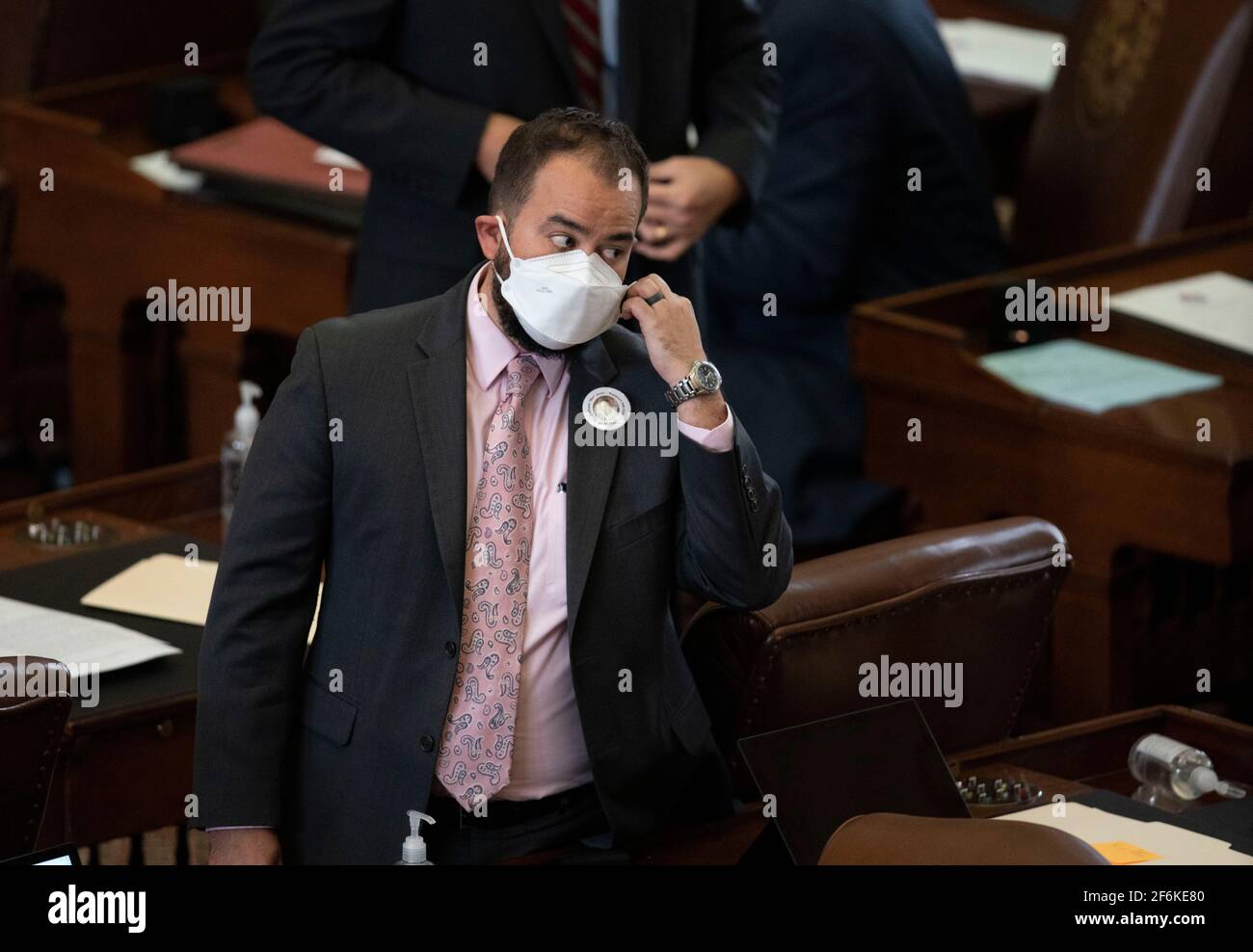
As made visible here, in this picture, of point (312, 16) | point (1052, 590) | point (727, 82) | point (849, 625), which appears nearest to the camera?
point (849, 625)

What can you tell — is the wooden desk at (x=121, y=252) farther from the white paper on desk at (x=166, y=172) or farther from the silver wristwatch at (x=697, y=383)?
the silver wristwatch at (x=697, y=383)

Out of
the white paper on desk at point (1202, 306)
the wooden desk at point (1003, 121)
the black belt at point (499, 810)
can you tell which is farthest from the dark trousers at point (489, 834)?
the wooden desk at point (1003, 121)

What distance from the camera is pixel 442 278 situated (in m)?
3.06

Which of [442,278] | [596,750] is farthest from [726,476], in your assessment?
[442,278]

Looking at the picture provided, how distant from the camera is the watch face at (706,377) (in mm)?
2141

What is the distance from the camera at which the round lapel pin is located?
7.18 ft

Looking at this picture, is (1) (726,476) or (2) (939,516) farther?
(2) (939,516)

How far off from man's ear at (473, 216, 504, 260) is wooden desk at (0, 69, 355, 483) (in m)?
2.14

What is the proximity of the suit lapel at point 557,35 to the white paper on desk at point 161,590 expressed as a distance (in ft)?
2.82

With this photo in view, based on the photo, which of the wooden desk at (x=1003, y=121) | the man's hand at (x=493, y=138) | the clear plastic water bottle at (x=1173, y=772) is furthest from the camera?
the wooden desk at (x=1003, y=121)

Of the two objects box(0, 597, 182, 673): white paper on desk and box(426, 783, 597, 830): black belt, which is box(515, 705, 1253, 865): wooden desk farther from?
box(0, 597, 182, 673): white paper on desk

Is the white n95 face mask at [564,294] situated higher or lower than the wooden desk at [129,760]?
higher

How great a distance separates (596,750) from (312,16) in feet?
4.23

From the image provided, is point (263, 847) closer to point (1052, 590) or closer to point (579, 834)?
point (579, 834)
